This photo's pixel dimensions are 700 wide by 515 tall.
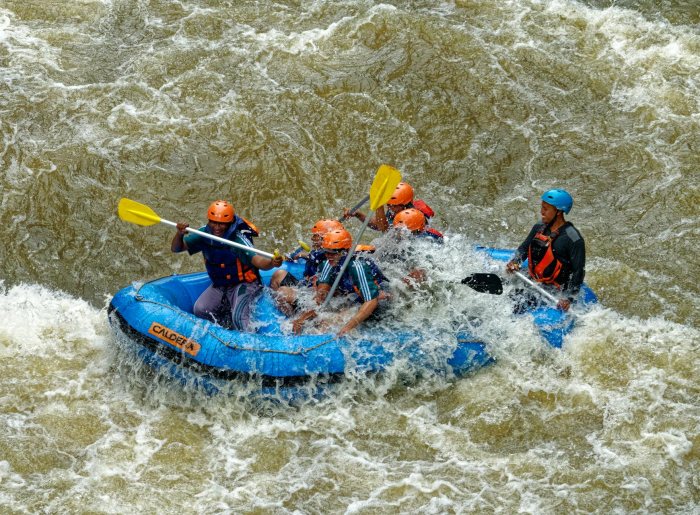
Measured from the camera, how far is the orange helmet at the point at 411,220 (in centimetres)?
793

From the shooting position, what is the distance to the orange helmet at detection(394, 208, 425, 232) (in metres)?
7.93

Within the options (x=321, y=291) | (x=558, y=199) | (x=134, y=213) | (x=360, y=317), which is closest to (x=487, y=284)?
(x=558, y=199)

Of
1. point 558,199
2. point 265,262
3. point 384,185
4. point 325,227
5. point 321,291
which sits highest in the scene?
point 558,199

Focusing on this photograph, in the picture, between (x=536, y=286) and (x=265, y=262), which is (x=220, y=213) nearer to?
(x=265, y=262)

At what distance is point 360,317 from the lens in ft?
23.2

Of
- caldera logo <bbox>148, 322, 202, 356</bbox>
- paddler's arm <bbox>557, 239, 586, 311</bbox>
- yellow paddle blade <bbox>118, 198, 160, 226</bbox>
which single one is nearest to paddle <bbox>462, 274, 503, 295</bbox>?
paddler's arm <bbox>557, 239, 586, 311</bbox>

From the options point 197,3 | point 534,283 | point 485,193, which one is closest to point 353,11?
point 197,3

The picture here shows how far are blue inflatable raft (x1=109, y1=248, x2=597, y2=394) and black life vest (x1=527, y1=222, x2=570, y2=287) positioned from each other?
870 millimetres

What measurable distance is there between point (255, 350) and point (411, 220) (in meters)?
1.91

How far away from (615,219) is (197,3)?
631 cm

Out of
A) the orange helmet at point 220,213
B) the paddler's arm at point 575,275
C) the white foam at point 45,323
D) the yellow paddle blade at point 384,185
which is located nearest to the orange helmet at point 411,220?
the yellow paddle blade at point 384,185

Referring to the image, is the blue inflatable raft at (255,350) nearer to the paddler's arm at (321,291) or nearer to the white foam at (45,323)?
the paddler's arm at (321,291)

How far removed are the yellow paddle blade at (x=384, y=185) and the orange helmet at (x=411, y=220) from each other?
51 cm

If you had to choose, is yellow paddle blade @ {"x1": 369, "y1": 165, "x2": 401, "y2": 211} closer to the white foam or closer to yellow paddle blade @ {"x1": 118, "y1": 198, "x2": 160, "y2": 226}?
yellow paddle blade @ {"x1": 118, "y1": 198, "x2": 160, "y2": 226}
